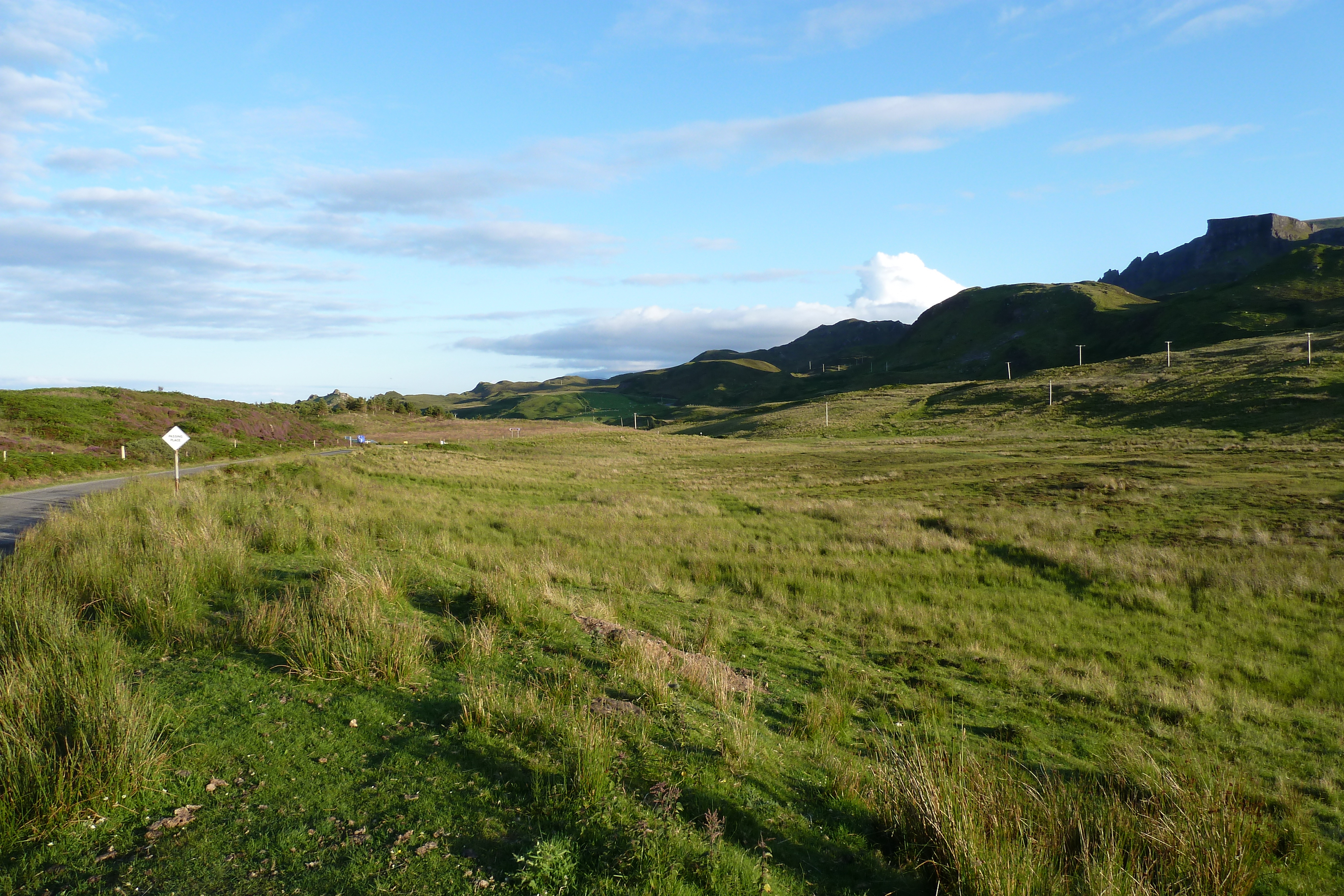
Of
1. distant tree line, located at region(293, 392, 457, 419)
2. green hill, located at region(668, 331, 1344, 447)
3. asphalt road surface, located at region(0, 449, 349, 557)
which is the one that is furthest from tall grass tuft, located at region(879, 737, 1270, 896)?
distant tree line, located at region(293, 392, 457, 419)

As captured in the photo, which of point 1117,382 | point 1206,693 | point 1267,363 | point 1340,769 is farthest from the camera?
point 1117,382

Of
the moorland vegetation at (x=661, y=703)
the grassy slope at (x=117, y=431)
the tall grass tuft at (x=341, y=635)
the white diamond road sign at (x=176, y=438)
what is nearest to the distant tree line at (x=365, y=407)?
the grassy slope at (x=117, y=431)

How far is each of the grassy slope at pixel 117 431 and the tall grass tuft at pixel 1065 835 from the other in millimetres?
33287

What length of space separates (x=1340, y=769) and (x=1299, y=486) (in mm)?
26468

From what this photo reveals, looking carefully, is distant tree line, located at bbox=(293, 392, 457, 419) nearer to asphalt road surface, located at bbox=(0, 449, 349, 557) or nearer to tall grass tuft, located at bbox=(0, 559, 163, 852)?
asphalt road surface, located at bbox=(0, 449, 349, 557)

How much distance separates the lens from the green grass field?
4.21 m

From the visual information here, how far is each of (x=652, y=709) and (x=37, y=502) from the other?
950 inches

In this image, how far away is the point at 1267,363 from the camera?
89875 mm

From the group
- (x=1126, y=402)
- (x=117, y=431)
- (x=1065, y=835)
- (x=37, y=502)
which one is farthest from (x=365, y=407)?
(x=1126, y=402)

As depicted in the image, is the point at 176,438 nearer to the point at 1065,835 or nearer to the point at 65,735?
the point at 65,735

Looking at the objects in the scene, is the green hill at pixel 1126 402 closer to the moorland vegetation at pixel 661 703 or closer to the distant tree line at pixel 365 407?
the distant tree line at pixel 365 407

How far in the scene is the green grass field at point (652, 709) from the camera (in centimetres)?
421

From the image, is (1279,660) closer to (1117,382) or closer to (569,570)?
(569,570)

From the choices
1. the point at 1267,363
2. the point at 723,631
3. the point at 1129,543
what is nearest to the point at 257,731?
the point at 723,631
